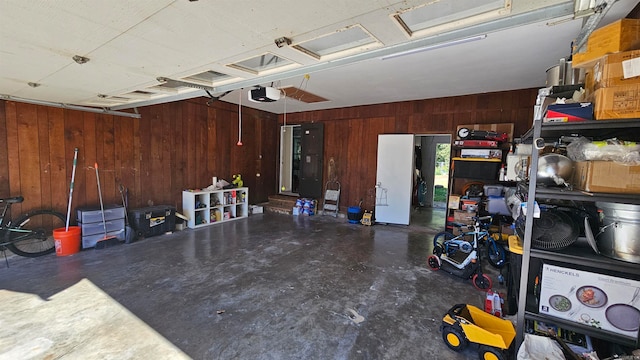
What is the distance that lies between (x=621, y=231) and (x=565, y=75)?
124 centimetres

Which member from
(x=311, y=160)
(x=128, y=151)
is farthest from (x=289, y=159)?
(x=128, y=151)

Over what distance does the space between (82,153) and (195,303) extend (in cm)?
336

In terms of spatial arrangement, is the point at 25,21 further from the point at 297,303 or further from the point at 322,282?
the point at 322,282

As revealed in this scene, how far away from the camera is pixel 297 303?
255 centimetres

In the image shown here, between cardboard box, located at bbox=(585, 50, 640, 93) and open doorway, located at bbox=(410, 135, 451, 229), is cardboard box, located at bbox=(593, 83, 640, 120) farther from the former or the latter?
open doorway, located at bbox=(410, 135, 451, 229)

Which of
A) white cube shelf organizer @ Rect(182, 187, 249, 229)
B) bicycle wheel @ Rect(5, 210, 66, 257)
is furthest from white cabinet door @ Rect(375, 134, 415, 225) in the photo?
bicycle wheel @ Rect(5, 210, 66, 257)

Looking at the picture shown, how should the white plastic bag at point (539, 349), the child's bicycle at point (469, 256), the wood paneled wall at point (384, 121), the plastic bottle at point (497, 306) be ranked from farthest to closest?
the wood paneled wall at point (384, 121)
the child's bicycle at point (469, 256)
the plastic bottle at point (497, 306)
the white plastic bag at point (539, 349)

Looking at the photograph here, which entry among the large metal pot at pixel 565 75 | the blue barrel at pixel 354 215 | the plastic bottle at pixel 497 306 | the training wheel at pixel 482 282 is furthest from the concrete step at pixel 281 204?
the large metal pot at pixel 565 75

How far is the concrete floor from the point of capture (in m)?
1.95

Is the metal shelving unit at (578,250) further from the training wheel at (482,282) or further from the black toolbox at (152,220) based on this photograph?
the black toolbox at (152,220)

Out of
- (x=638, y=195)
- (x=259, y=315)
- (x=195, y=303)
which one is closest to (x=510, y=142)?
(x=638, y=195)

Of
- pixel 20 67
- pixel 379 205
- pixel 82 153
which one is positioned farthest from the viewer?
pixel 379 205

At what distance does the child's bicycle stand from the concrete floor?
0.12 meters

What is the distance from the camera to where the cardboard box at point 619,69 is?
1.32 metres
